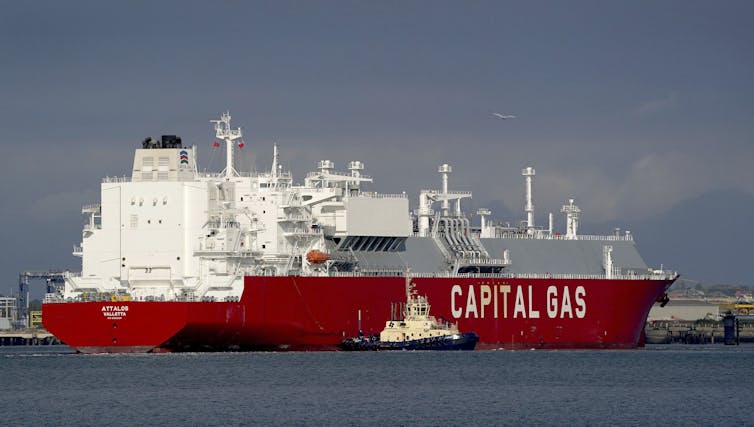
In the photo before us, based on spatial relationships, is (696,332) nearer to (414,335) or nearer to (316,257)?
(414,335)

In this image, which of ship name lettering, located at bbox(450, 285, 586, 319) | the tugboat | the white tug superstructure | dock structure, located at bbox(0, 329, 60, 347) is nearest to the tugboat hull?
the tugboat

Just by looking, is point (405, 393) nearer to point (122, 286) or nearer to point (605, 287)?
point (122, 286)

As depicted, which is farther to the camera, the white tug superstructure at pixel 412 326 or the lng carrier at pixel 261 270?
the white tug superstructure at pixel 412 326

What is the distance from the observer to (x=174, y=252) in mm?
61219

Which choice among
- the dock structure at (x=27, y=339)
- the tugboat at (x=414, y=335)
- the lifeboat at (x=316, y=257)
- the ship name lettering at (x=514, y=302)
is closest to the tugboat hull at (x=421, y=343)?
the tugboat at (x=414, y=335)

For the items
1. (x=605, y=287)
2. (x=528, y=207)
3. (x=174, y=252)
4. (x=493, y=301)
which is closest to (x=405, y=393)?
(x=174, y=252)

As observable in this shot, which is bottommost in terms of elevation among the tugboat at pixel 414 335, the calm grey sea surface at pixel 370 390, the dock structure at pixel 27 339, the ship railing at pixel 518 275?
the calm grey sea surface at pixel 370 390

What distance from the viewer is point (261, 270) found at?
62.1 metres

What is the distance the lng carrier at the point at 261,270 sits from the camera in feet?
196

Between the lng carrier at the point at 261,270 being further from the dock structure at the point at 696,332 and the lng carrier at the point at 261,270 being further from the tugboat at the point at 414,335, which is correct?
the dock structure at the point at 696,332

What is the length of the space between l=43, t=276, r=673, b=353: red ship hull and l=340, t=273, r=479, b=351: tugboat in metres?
0.43

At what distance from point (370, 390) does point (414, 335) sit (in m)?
15.6

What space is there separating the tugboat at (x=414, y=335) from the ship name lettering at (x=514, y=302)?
227 centimetres

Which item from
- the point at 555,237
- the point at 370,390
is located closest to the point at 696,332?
the point at 555,237
